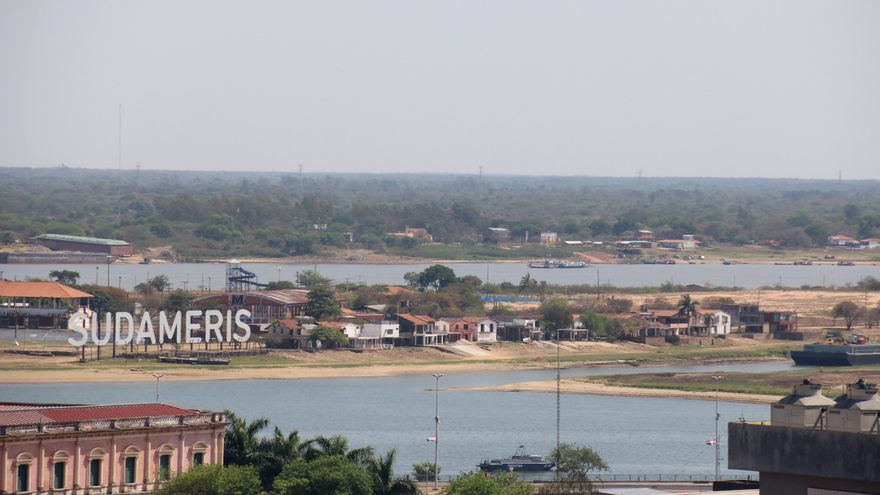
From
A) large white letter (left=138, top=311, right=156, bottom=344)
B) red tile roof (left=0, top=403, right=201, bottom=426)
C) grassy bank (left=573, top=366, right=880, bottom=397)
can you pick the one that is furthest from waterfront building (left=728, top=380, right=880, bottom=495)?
large white letter (left=138, top=311, right=156, bottom=344)

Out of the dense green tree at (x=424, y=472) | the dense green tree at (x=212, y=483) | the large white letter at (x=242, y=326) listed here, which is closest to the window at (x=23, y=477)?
the dense green tree at (x=212, y=483)

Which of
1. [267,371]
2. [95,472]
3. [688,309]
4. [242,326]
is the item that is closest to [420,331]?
[242,326]

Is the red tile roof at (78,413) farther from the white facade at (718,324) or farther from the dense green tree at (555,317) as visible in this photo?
the white facade at (718,324)

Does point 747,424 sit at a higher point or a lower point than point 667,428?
higher

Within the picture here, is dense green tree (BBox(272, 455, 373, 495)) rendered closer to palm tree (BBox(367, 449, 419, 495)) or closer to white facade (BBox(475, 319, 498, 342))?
palm tree (BBox(367, 449, 419, 495))

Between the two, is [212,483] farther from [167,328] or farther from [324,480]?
[167,328]

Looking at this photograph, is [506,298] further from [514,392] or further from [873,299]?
[514,392]

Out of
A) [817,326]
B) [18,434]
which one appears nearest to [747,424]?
[18,434]
